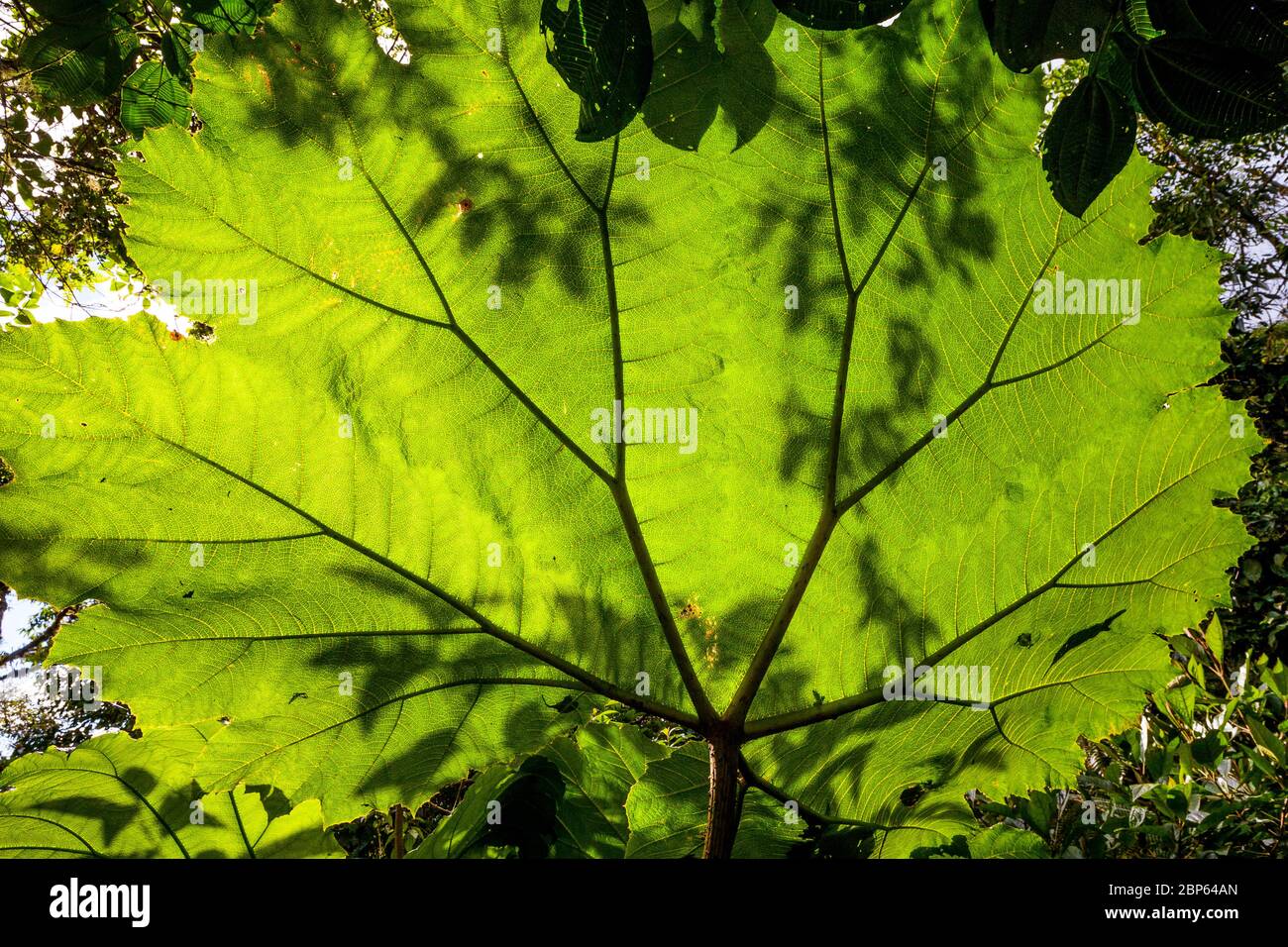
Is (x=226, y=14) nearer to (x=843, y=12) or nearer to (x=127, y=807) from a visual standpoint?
(x=843, y=12)

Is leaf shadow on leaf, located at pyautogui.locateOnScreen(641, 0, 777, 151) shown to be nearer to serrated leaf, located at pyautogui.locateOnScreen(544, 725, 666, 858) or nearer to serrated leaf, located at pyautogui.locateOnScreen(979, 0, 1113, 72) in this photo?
→ serrated leaf, located at pyautogui.locateOnScreen(979, 0, 1113, 72)

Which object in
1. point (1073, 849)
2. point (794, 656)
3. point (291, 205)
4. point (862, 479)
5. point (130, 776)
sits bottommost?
point (1073, 849)

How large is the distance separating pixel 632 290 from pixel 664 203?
85 millimetres

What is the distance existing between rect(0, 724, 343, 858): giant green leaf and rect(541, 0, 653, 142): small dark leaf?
→ 83cm

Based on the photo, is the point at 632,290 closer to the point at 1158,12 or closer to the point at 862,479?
the point at 862,479

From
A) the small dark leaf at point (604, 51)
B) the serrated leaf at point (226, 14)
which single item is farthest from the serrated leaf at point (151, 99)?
the small dark leaf at point (604, 51)

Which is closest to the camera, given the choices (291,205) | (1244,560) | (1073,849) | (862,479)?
(291,205)

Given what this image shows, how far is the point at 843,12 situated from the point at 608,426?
1.32ft

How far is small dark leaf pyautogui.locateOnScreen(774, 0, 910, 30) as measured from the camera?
0.61 m

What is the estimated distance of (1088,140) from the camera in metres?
0.68

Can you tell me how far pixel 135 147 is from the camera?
30.2 inches

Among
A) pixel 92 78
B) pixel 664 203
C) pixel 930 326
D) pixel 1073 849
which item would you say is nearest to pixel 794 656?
pixel 930 326

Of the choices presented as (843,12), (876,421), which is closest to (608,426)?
(876,421)

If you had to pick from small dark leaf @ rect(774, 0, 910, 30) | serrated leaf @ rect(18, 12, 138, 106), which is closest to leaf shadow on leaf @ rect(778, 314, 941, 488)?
small dark leaf @ rect(774, 0, 910, 30)
